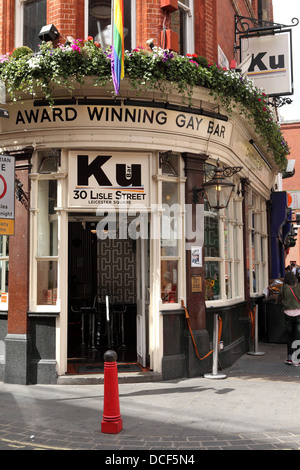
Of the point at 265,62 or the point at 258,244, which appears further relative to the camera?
the point at 258,244

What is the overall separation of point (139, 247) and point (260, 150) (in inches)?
233

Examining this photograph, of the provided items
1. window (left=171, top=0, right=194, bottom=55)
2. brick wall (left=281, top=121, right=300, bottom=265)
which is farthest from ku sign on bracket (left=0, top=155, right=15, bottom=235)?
brick wall (left=281, top=121, right=300, bottom=265)

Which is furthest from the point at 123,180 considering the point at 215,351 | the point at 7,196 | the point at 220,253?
the point at 215,351

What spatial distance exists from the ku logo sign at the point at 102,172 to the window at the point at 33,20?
2.47m

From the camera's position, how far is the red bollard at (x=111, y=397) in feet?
18.2

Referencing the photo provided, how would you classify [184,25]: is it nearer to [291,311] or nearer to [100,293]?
[291,311]

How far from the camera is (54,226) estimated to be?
8.66 metres

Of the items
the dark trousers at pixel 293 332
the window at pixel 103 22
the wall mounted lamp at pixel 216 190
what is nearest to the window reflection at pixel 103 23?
the window at pixel 103 22

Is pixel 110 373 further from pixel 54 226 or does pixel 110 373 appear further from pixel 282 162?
pixel 282 162

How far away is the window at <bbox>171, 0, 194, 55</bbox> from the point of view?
9469 millimetres

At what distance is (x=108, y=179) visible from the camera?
8.63 m

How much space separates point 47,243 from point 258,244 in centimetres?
782
